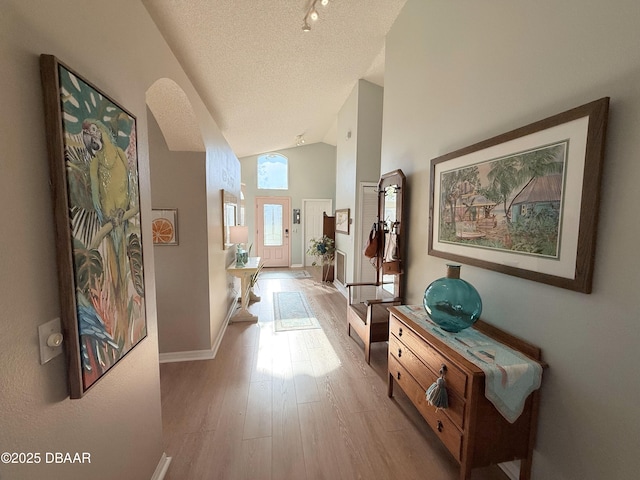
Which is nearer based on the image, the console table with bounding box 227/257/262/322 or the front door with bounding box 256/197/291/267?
the console table with bounding box 227/257/262/322

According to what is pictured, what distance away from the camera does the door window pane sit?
25.2 ft

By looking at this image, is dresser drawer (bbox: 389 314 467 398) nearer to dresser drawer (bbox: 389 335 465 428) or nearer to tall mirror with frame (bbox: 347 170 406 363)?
dresser drawer (bbox: 389 335 465 428)

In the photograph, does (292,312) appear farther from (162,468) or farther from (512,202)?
(512,202)

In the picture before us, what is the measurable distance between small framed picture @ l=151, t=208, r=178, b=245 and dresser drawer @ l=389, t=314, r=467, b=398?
2227mm

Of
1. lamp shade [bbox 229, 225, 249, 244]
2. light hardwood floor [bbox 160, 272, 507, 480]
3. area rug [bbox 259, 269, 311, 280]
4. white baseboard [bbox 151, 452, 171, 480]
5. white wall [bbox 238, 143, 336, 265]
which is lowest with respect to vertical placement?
light hardwood floor [bbox 160, 272, 507, 480]

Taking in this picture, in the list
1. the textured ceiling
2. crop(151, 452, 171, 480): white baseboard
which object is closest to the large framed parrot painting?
crop(151, 452, 171, 480): white baseboard

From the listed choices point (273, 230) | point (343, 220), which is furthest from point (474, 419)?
point (273, 230)

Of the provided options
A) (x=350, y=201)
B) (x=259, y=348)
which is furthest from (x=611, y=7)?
(x=350, y=201)

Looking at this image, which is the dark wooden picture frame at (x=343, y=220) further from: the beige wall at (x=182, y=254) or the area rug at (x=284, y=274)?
the beige wall at (x=182, y=254)

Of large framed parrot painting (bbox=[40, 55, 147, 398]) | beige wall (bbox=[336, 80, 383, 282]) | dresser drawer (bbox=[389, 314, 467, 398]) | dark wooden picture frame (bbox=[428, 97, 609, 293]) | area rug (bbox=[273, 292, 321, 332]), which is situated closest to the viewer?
large framed parrot painting (bbox=[40, 55, 147, 398])

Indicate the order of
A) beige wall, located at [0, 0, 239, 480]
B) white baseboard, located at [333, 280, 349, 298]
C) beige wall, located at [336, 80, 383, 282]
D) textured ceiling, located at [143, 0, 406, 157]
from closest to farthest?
1. beige wall, located at [0, 0, 239, 480]
2. textured ceiling, located at [143, 0, 406, 157]
3. beige wall, located at [336, 80, 383, 282]
4. white baseboard, located at [333, 280, 349, 298]

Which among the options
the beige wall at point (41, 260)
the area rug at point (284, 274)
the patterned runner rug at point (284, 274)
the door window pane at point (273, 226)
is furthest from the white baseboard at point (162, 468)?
the door window pane at point (273, 226)

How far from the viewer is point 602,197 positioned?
1.10 meters

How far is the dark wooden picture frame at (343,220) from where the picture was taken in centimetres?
502
